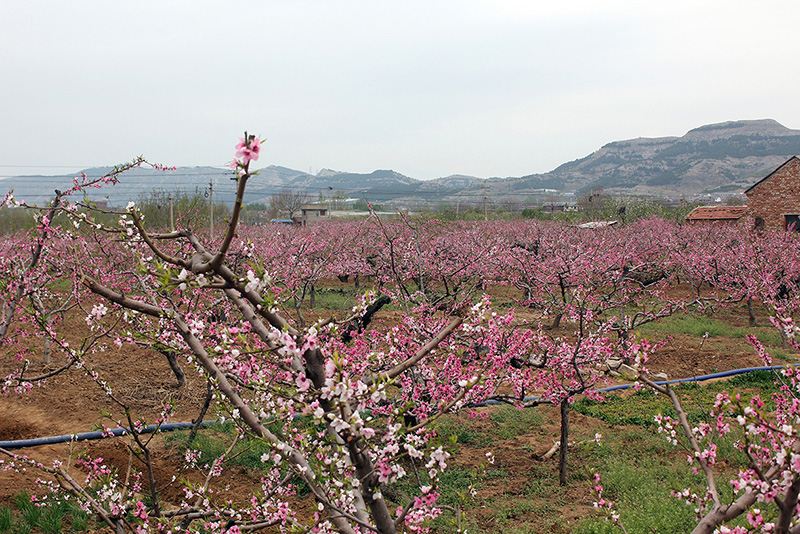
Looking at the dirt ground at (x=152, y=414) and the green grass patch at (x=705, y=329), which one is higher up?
the dirt ground at (x=152, y=414)

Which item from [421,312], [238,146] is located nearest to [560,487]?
[421,312]

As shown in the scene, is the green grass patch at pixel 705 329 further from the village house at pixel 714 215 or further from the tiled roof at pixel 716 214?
the tiled roof at pixel 716 214

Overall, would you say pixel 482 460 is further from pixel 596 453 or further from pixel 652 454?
pixel 652 454

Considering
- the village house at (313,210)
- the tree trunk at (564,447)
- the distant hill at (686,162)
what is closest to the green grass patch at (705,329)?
the tree trunk at (564,447)

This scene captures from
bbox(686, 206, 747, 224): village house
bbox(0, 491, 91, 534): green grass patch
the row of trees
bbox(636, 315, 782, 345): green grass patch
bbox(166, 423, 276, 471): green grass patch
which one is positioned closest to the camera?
the row of trees

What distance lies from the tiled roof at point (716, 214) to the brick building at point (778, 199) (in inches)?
104

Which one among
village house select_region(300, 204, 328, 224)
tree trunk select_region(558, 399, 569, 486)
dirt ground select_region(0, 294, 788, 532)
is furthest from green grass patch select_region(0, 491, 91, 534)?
village house select_region(300, 204, 328, 224)

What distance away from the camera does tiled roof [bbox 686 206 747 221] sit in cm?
3372

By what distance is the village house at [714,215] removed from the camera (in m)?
33.4

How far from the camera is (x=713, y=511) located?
2422mm

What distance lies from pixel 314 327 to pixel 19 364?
12.4 meters

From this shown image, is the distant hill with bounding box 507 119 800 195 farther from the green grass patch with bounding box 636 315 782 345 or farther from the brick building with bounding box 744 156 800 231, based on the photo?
the green grass patch with bounding box 636 315 782 345

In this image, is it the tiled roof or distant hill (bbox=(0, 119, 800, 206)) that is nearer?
the tiled roof

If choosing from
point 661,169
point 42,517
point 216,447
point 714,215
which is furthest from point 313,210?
point 661,169
